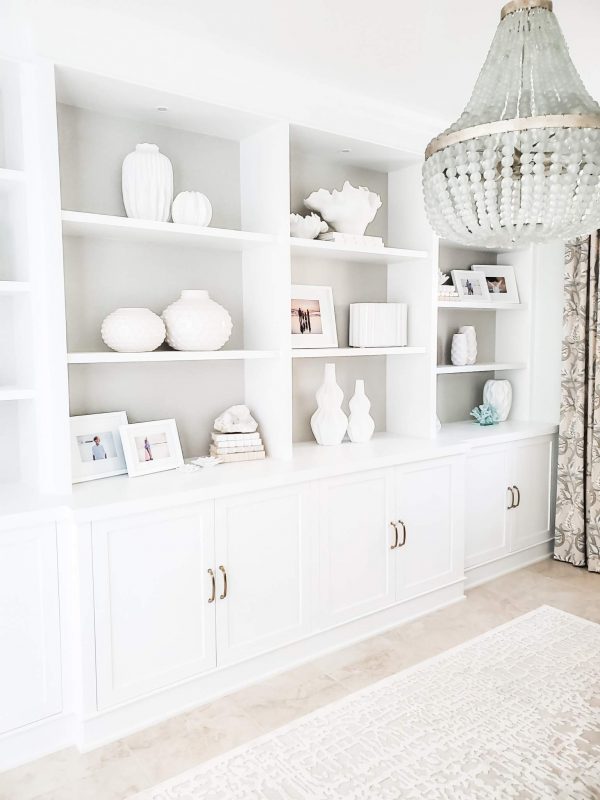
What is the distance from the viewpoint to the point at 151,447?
265cm

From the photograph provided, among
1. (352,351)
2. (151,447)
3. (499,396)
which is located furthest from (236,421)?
(499,396)

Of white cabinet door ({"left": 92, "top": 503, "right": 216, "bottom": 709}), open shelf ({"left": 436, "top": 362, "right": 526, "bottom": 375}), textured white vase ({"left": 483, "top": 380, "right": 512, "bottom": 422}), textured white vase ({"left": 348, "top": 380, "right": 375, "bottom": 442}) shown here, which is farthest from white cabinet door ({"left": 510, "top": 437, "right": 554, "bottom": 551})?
white cabinet door ({"left": 92, "top": 503, "right": 216, "bottom": 709})

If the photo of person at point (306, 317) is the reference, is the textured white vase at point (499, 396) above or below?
below

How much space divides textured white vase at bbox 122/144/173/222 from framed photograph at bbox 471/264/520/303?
6.93 feet

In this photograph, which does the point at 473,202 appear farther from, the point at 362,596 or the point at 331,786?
the point at 362,596

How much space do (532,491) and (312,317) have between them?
70.1 inches

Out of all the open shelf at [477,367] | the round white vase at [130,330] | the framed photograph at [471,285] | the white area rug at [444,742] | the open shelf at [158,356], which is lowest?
the white area rug at [444,742]

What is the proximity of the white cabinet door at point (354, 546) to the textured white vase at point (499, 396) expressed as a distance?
1.34 meters

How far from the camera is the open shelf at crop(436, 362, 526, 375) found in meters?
3.52

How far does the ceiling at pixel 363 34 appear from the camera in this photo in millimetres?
2162

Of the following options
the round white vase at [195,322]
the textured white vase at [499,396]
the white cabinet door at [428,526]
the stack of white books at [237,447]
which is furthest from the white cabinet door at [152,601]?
the textured white vase at [499,396]

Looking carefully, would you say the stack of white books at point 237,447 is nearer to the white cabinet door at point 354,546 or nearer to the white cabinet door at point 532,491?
the white cabinet door at point 354,546

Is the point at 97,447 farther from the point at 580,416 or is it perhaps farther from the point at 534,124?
the point at 580,416

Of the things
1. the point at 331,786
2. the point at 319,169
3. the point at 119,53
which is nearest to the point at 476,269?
the point at 319,169
